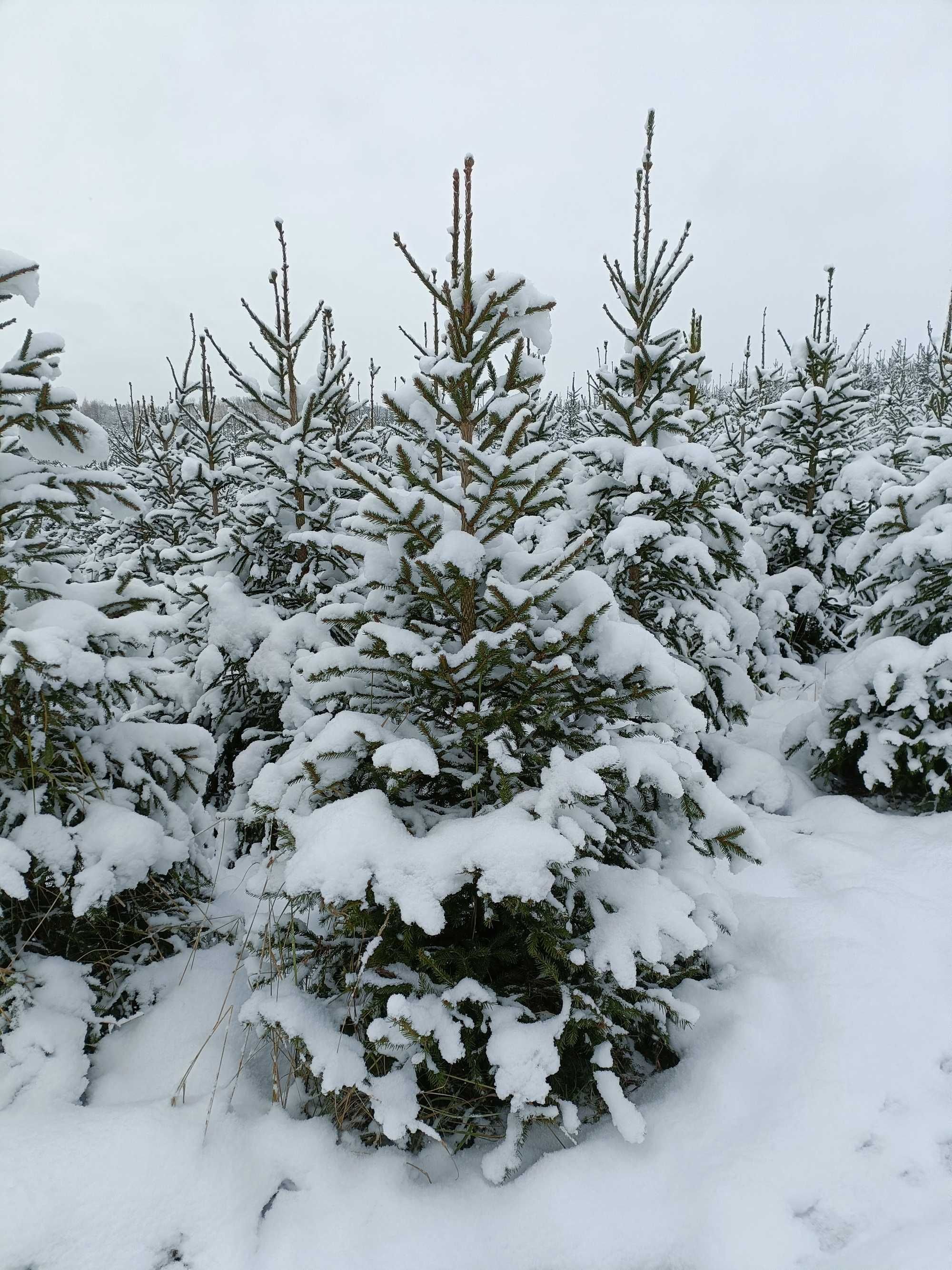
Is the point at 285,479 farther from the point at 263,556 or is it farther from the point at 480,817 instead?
the point at 480,817

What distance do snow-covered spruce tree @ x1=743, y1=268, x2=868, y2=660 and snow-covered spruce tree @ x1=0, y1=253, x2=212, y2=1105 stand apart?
623 centimetres

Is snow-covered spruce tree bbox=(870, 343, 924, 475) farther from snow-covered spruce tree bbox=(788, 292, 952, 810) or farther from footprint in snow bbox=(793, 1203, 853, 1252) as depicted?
footprint in snow bbox=(793, 1203, 853, 1252)

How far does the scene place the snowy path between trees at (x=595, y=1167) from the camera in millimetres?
1977

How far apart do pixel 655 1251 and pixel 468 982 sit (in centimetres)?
92

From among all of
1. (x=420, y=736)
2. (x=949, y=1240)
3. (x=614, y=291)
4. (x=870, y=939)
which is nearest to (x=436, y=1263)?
(x=949, y=1240)

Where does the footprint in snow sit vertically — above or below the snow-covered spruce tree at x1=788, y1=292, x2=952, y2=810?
below

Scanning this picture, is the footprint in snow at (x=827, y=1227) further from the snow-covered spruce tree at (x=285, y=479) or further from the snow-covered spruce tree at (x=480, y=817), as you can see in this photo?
the snow-covered spruce tree at (x=285, y=479)

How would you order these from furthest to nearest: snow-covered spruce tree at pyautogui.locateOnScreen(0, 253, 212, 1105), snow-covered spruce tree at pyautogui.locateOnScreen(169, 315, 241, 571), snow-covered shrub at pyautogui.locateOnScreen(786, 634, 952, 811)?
snow-covered spruce tree at pyautogui.locateOnScreen(169, 315, 241, 571)
snow-covered shrub at pyautogui.locateOnScreen(786, 634, 952, 811)
snow-covered spruce tree at pyautogui.locateOnScreen(0, 253, 212, 1105)

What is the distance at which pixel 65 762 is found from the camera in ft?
9.48

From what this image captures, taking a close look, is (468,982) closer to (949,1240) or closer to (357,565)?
(949,1240)

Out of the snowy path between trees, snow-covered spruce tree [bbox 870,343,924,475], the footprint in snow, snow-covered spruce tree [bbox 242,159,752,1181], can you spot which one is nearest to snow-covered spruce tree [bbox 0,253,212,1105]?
the snowy path between trees

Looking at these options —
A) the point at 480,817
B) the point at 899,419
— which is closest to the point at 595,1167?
the point at 480,817

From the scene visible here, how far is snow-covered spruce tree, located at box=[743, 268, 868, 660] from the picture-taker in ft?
23.6

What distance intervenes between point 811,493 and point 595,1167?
727 cm
